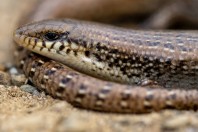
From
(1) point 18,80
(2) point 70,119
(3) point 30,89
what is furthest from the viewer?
(1) point 18,80

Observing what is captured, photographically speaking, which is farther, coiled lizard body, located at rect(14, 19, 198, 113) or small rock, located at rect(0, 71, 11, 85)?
small rock, located at rect(0, 71, 11, 85)

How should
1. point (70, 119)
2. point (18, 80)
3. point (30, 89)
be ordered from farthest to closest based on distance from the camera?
point (18, 80) → point (30, 89) → point (70, 119)

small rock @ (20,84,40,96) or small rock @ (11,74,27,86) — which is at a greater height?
small rock @ (11,74,27,86)

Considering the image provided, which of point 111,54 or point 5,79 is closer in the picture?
point 111,54

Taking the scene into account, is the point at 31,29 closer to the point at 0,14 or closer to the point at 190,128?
the point at 190,128

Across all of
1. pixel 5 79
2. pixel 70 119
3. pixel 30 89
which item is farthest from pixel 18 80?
pixel 70 119

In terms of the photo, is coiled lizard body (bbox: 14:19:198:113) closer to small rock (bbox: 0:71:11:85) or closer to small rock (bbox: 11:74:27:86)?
small rock (bbox: 11:74:27:86)

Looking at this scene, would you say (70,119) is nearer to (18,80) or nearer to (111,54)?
(111,54)

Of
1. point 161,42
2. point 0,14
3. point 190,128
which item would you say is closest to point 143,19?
point 0,14

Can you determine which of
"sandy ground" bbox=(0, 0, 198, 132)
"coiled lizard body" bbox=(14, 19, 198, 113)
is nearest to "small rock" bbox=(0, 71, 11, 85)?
"coiled lizard body" bbox=(14, 19, 198, 113)

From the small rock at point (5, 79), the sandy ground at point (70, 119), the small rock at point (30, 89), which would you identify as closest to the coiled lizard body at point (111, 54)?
the small rock at point (30, 89)

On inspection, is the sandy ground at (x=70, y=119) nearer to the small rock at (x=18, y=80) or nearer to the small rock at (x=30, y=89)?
the small rock at (x=30, y=89)
